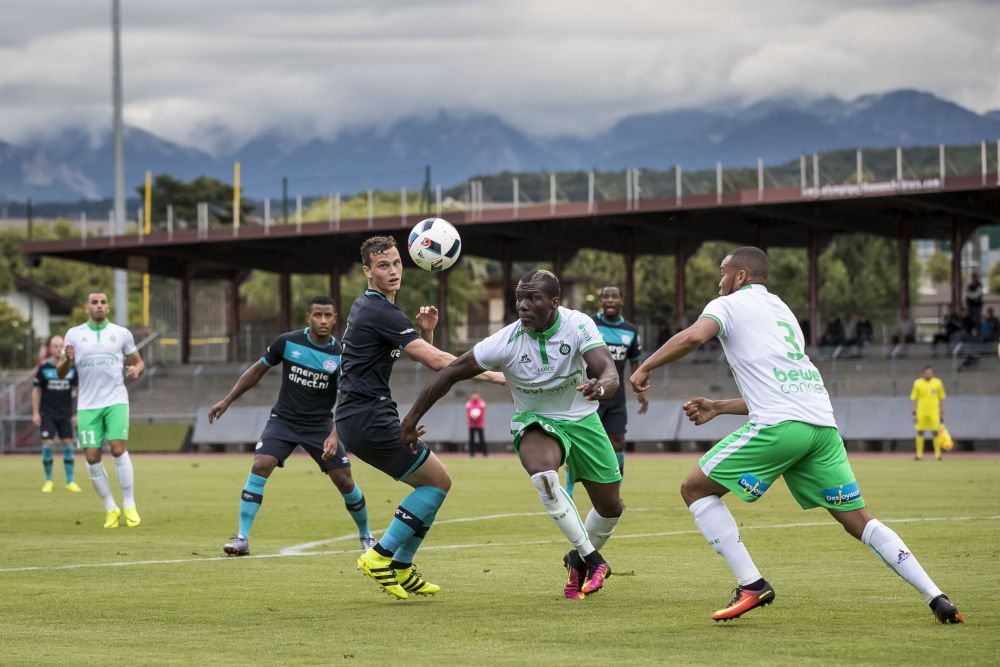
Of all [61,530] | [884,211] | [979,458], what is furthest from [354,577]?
[884,211]

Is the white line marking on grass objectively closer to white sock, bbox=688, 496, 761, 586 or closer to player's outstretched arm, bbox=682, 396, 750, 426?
player's outstretched arm, bbox=682, 396, 750, 426

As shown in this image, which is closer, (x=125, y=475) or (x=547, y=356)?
(x=547, y=356)

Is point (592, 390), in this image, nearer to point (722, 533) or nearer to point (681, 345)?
point (681, 345)

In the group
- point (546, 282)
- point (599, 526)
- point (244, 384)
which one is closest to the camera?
point (546, 282)

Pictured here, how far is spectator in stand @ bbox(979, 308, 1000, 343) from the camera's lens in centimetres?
4125

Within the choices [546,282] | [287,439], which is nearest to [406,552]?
[546,282]

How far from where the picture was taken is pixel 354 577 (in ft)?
37.7

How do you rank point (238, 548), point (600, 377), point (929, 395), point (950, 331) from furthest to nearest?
1. point (950, 331)
2. point (929, 395)
3. point (238, 548)
4. point (600, 377)

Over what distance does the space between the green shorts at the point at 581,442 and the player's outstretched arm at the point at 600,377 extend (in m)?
0.40

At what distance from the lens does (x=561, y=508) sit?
962cm

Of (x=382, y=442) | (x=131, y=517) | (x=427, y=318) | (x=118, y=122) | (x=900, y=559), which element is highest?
(x=118, y=122)

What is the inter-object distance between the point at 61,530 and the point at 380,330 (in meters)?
7.82

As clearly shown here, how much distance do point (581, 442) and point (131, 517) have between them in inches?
349

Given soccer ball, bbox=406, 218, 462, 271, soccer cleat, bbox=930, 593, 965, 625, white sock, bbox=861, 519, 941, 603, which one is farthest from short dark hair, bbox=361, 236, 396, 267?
soccer cleat, bbox=930, 593, 965, 625
